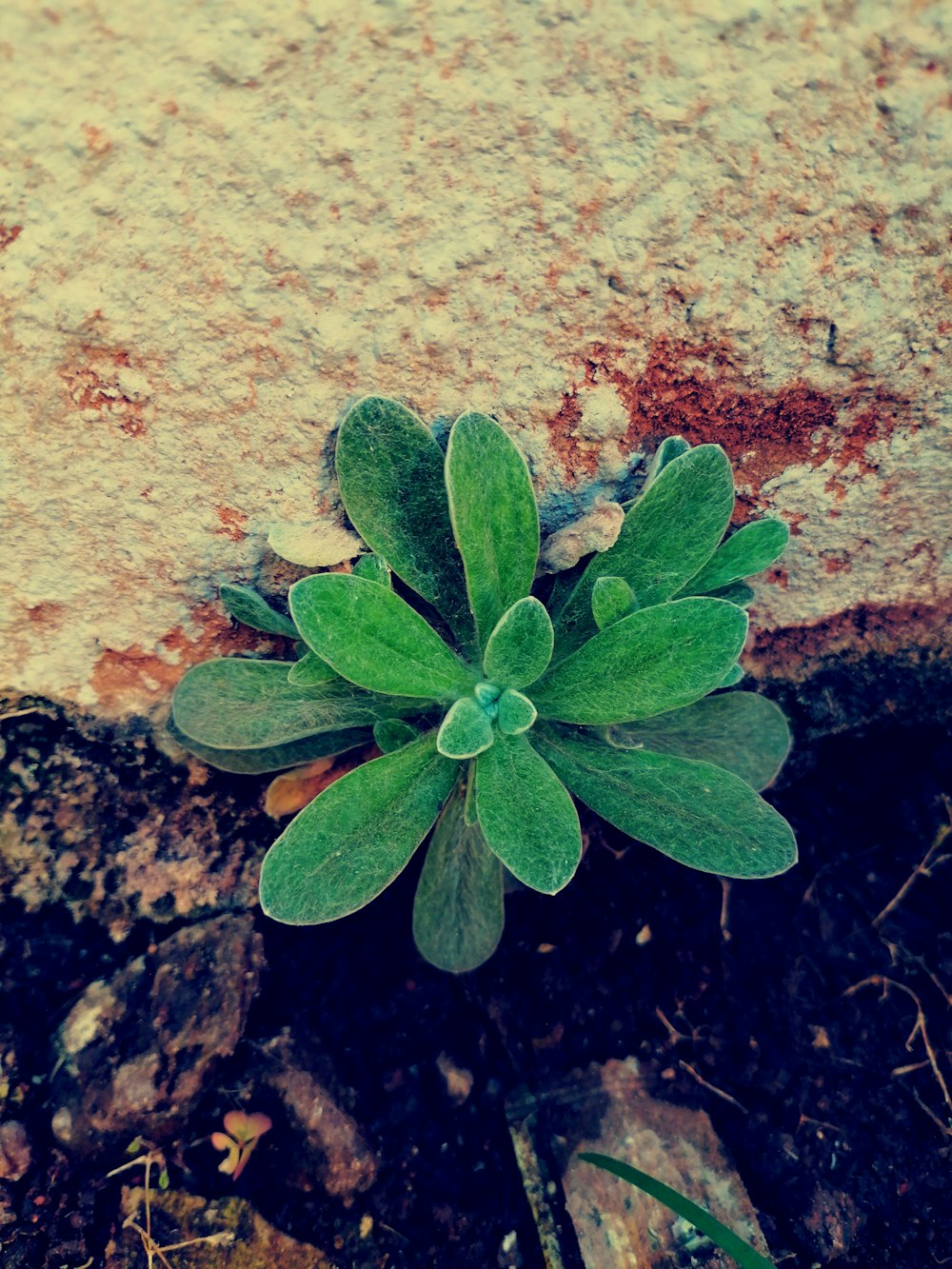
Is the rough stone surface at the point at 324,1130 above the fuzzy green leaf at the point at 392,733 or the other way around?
the other way around

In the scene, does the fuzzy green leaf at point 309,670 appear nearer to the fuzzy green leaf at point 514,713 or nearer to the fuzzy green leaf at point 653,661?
the fuzzy green leaf at point 514,713

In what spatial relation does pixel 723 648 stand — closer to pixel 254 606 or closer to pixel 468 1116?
pixel 254 606

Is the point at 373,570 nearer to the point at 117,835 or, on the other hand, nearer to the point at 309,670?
the point at 309,670

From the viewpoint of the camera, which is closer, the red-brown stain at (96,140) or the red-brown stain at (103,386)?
the red-brown stain at (96,140)

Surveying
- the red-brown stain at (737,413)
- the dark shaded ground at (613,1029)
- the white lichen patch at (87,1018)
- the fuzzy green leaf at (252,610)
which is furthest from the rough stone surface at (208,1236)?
the red-brown stain at (737,413)

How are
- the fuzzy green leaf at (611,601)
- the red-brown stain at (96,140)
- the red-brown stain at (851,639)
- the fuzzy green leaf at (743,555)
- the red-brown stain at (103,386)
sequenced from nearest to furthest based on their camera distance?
the red-brown stain at (96,140), the red-brown stain at (103,386), the fuzzy green leaf at (611,601), the fuzzy green leaf at (743,555), the red-brown stain at (851,639)

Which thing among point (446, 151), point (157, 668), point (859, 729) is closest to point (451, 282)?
point (446, 151)

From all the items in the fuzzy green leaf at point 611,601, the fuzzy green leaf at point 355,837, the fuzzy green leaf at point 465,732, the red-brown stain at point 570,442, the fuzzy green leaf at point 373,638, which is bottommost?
the fuzzy green leaf at point 355,837
